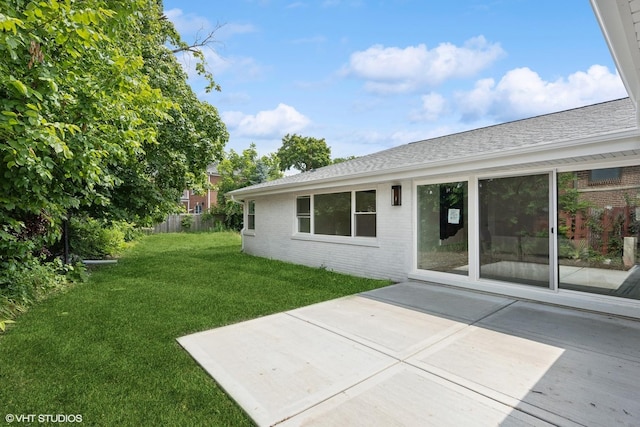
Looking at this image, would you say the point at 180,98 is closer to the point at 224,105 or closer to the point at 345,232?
the point at 224,105

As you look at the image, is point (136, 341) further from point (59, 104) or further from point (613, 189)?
point (613, 189)

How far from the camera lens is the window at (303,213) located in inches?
379

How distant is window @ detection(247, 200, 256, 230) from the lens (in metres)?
12.6

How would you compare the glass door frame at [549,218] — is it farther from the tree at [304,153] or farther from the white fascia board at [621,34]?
the tree at [304,153]

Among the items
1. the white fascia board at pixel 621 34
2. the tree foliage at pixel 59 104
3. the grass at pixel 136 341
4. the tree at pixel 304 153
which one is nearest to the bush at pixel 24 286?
the grass at pixel 136 341

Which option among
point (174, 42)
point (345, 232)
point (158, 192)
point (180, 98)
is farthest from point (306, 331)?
point (174, 42)

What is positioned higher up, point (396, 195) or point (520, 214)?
point (396, 195)

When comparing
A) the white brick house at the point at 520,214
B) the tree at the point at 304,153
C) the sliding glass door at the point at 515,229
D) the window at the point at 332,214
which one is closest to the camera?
the white brick house at the point at 520,214

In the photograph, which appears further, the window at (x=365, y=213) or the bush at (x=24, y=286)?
the window at (x=365, y=213)

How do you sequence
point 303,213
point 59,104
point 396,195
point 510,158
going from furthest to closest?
1. point 303,213
2. point 396,195
3. point 510,158
4. point 59,104

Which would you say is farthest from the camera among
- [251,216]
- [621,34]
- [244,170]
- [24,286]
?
[244,170]

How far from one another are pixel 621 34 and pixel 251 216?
11.8 meters

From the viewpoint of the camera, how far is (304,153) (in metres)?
40.3

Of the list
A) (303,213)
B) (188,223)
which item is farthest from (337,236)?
(188,223)
